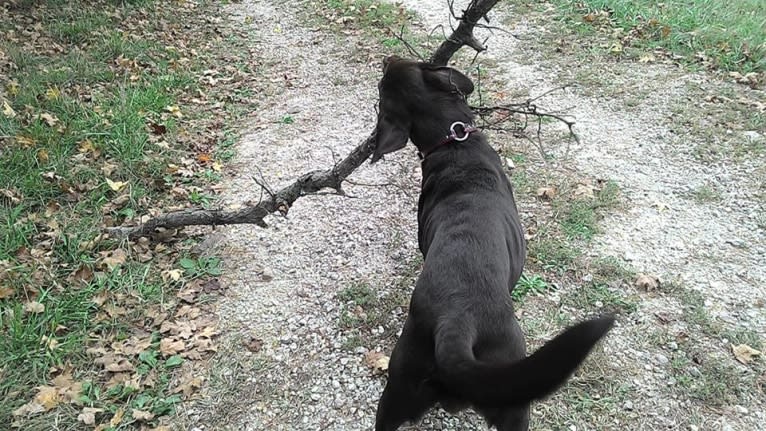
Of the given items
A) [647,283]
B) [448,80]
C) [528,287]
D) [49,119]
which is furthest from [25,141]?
[647,283]

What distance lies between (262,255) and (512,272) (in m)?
2.24

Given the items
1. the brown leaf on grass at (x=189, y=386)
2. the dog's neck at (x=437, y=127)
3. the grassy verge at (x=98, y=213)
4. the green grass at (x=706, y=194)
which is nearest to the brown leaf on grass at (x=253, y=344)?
the grassy verge at (x=98, y=213)

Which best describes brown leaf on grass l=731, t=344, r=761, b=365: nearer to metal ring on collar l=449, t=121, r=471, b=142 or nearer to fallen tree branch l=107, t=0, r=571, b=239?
metal ring on collar l=449, t=121, r=471, b=142

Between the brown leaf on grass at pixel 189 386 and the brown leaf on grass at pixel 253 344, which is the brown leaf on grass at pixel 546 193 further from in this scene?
the brown leaf on grass at pixel 189 386

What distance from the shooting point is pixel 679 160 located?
212 inches

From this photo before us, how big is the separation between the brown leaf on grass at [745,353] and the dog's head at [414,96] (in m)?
2.37

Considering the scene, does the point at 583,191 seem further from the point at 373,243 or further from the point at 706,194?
the point at 373,243

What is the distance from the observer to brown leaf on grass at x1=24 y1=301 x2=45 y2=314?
3426 millimetres

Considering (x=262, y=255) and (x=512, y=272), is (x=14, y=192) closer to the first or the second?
(x=262, y=255)

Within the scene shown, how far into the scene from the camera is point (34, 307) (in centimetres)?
344

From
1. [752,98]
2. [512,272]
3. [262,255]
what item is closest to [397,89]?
[512,272]

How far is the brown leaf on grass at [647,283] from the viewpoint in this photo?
154 inches

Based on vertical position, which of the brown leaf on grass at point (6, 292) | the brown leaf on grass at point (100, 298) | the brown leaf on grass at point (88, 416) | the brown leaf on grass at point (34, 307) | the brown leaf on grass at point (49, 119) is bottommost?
the brown leaf on grass at point (88, 416)

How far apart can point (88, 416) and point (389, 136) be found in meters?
2.32
